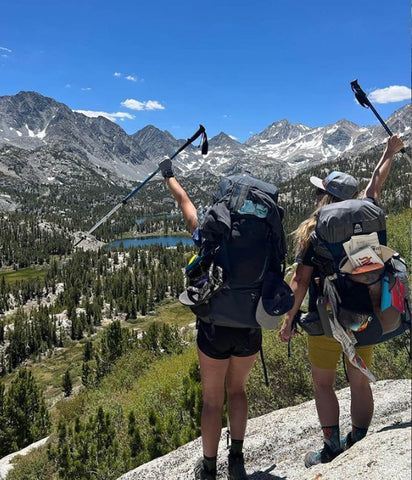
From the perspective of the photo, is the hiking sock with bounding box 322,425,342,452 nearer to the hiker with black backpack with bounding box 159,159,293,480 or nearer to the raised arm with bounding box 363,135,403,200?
the hiker with black backpack with bounding box 159,159,293,480

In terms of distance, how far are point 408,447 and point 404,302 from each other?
1089 millimetres

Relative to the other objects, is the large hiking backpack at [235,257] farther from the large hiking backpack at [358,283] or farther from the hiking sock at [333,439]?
the hiking sock at [333,439]

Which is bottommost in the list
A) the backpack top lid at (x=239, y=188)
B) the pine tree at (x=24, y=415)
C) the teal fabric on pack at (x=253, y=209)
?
the pine tree at (x=24, y=415)

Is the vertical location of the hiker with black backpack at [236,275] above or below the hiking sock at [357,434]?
above

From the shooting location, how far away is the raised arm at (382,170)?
412cm

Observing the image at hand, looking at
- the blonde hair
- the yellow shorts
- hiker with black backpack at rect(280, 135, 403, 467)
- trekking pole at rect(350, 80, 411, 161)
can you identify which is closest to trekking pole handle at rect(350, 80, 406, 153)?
trekking pole at rect(350, 80, 411, 161)

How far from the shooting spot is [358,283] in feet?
10.2

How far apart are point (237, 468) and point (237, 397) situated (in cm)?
79

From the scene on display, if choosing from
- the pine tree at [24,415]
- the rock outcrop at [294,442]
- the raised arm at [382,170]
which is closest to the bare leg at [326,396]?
the rock outcrop at [294,442]

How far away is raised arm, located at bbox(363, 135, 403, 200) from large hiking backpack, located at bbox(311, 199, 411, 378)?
42.2 inches

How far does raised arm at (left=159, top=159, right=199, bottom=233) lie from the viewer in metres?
3.72

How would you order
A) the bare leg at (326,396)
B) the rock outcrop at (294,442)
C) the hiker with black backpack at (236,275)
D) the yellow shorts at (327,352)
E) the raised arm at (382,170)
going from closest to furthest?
the rock outcrop at (294,442) < the hiker with black backpack at (236,275) < the yellow shorts at (327,352) < the bare leg at (326,396) < the raised arm at (382,170)

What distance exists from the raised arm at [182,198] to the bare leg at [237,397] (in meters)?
1.38

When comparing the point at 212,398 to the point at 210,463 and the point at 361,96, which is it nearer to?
the point at 210,463
